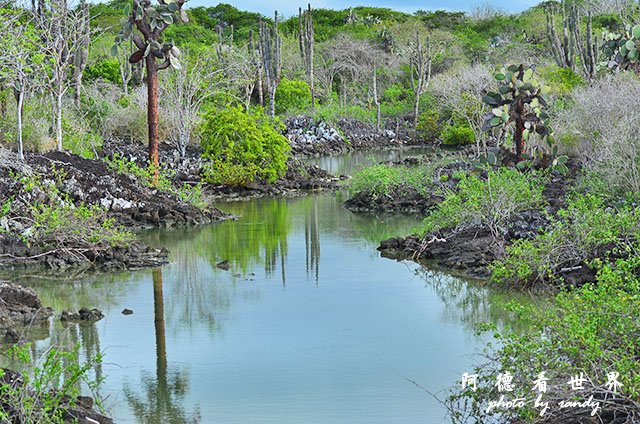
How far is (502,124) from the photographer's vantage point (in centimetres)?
1650

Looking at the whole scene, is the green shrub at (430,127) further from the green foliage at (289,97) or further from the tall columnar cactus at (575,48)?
the tall columnar cactus at (575,48)

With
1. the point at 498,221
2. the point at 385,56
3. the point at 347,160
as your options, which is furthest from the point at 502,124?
the point at 385,56

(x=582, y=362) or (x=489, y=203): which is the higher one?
(x=489, y=203)

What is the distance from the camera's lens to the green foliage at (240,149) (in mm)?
21688

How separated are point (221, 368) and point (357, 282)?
419cm

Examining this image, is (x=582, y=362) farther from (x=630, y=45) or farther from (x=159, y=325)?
(x=630, y=45)

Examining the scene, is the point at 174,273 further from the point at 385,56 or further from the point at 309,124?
the point at 385,56

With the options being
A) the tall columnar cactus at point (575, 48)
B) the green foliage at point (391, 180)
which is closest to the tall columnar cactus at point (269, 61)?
the tall columnar cactus at point (575, 48)

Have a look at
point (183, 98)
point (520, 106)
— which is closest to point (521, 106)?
point (520, 106)

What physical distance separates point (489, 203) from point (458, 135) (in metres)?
25.6

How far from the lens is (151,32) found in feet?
60.8

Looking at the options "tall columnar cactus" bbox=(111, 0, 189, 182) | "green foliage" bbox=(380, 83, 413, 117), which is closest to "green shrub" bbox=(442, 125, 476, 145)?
"green foliage" bbox=(380, 83, 413, 117)

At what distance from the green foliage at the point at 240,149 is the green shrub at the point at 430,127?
2156 centimetres

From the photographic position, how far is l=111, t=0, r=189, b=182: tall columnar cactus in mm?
18047
